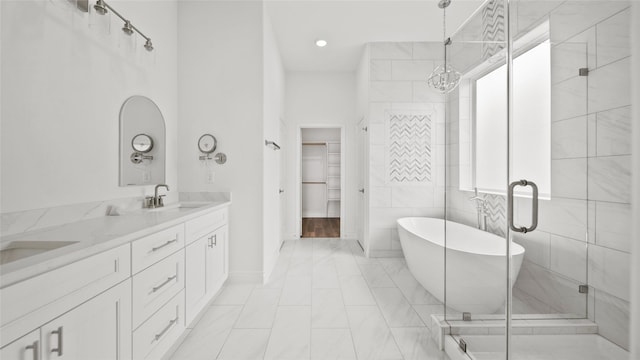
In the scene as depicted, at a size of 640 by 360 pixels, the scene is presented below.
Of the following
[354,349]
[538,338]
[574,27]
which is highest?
[574,27]

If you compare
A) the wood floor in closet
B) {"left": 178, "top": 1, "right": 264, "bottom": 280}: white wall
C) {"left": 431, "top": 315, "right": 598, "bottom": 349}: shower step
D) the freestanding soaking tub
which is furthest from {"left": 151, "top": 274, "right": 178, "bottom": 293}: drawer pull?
the wood floor in closet

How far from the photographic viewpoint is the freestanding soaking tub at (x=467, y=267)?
150 centimetres

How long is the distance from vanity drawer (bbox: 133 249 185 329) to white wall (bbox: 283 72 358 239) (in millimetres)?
3109

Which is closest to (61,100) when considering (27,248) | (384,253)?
(27,248)

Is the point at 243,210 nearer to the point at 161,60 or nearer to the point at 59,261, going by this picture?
the point at 161,60

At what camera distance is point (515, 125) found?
4.33 feet

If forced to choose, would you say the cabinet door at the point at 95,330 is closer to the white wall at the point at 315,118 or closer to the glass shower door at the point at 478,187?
the glass shower door at the point at 478,187

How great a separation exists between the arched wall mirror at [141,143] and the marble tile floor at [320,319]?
1245mm

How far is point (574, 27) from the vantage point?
3.41ft

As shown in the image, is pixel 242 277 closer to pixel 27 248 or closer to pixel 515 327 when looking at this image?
pixel 27 248

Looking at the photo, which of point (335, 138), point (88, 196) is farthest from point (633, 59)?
point (335, 138)

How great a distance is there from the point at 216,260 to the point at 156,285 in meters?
0.94

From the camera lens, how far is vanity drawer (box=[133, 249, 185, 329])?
49.8 inches

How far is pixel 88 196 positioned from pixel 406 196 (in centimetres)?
341
